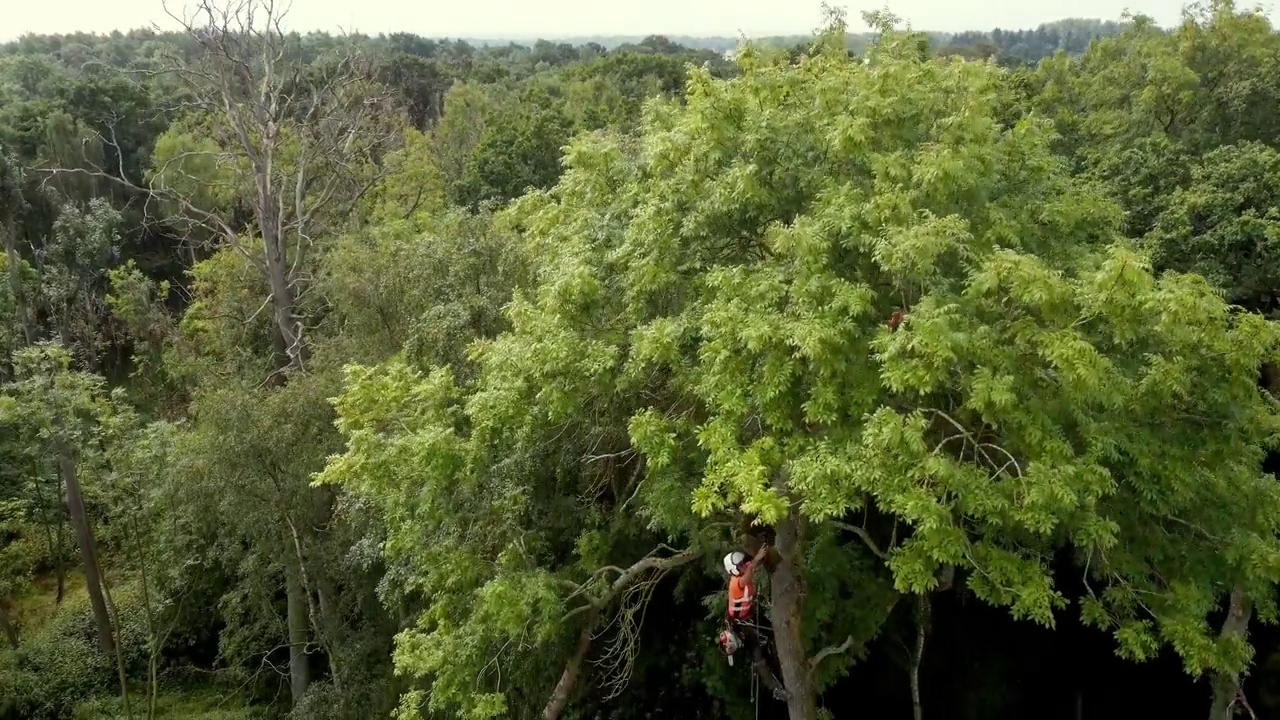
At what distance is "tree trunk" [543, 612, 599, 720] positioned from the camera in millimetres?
8289

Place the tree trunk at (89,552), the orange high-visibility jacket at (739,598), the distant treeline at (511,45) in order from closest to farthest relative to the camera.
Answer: the orange high-visibility jacket at (739,598) → the tree trunk at (89,552) → the distant treeline at (511,45)

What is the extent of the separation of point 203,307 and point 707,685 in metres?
14.2

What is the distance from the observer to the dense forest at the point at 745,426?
5672mm

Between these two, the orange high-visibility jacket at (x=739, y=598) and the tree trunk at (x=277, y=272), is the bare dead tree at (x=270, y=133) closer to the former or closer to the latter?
the tree trunk at (x=277, y=272)

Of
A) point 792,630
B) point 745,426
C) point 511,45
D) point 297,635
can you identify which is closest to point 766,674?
point 792,630

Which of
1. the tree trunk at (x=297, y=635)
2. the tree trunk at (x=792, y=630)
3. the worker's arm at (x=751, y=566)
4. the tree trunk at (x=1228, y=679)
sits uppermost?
the worker's arm at (x=751, y=566)

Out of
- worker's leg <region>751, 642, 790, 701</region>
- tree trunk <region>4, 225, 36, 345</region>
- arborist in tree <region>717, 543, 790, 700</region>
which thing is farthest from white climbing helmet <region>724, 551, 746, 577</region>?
tree trunk <region>4, 225, 36, 345</region>

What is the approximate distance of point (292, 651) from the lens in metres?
12.6

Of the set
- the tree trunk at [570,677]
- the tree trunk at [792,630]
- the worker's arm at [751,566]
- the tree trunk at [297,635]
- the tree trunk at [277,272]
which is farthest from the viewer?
the tree trunk at [277,272]

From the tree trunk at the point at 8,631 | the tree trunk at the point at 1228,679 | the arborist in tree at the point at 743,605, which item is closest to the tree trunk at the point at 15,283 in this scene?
the tree trunk at the point at 8,631

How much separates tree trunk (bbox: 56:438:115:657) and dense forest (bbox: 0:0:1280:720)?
0.33ft

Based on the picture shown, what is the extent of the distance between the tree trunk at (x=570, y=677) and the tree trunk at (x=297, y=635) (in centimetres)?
532

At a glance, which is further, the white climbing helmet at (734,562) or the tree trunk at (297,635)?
the tree trunk at (297,635)

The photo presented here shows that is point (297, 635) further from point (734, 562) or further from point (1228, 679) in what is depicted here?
point (1228, 679)
